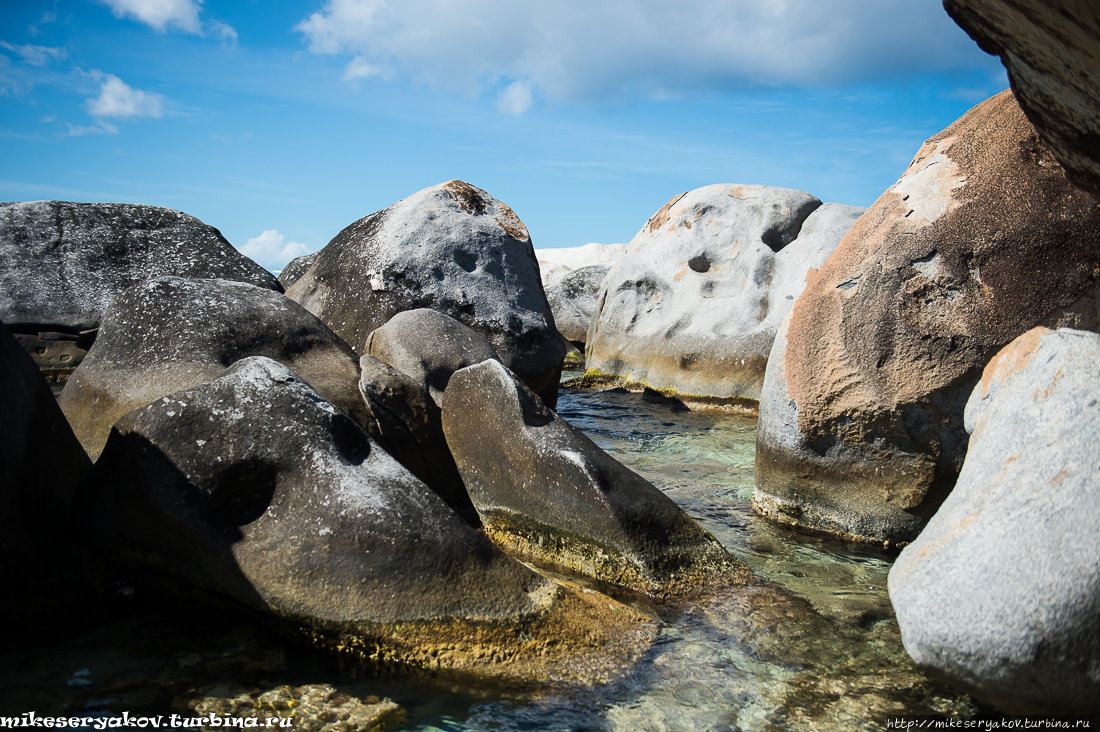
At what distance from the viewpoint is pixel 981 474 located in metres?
2.30

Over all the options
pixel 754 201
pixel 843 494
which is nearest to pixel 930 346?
pixel 843 494

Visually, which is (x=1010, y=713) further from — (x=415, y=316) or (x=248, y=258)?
(x=248, y=258)

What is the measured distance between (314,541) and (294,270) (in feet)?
22.4

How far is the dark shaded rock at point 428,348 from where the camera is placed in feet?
16.9

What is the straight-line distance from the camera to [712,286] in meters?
9.80

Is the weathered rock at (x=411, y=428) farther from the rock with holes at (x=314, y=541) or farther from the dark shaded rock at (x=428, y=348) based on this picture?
the rock with holes at (x=314, y=541)

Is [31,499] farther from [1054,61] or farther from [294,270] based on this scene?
[294,270]

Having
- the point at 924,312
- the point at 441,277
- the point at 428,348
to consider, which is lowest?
the point at 924,312

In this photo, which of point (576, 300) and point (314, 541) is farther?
point (576, 300)

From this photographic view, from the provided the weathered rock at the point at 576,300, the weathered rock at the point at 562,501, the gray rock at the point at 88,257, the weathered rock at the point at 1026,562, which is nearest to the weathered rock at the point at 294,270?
the gray rock at the point at 88,257

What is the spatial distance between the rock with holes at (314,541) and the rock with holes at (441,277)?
13.5 ft

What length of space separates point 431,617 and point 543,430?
129cm

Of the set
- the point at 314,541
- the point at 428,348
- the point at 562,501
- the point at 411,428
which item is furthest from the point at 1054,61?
the point at 428,348

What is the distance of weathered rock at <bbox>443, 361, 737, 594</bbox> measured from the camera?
350 cm
